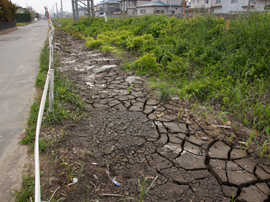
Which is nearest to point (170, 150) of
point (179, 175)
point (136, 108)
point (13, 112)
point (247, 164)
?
point (179, 175)

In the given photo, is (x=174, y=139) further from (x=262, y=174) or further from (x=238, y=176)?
(x=262, y=174)

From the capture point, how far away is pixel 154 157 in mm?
2971

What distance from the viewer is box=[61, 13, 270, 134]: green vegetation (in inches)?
168

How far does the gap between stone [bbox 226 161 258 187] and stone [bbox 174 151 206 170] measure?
0.33 meters

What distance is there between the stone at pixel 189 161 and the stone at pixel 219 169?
0.41 feet

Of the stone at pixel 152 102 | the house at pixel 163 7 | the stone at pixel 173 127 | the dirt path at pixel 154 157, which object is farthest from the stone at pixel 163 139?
the house at pixel 163 7

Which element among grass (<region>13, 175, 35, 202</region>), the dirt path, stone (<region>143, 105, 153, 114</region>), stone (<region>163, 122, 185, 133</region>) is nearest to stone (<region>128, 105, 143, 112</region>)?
the dirt path

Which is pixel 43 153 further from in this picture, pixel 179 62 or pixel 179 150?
pixel 179 62

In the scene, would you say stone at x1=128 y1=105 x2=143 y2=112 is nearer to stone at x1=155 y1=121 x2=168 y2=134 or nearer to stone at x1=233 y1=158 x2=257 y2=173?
stone at x1=155 y1=121 x2=168 y2=134

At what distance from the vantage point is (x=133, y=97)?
496 cm

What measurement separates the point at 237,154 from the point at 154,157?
1.22m

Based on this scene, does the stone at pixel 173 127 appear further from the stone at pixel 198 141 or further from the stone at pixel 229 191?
the stone at pixel 229 191

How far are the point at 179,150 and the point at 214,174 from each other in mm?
618

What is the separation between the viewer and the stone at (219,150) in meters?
2.99
